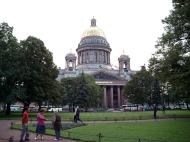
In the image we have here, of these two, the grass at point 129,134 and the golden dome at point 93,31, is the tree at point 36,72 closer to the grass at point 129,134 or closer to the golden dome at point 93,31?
the grass at point 129,134

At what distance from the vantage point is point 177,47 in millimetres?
32500

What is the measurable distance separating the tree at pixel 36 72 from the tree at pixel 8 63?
58.3 inches

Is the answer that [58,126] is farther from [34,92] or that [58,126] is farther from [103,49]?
[103,49]

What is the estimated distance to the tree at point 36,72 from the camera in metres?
56.7

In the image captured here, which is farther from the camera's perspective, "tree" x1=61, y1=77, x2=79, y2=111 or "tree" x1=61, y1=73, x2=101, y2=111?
"tree" x1=61, y1=77, x2=79, y2=111

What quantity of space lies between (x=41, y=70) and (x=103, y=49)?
85.5 m

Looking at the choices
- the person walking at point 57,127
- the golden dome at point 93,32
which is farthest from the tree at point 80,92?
the person walking at point 57,127

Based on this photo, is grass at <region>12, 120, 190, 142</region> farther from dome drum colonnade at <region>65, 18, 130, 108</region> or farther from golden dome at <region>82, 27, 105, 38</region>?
golden dome at <region>82, 27, 105, 38</region>

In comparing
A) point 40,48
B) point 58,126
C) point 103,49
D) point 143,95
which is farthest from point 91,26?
point 58,126

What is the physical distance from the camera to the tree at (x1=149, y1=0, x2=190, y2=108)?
30.6m

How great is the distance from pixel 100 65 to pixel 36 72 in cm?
8333

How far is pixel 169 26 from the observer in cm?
3519

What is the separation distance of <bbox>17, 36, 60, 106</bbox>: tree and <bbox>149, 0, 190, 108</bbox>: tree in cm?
2564

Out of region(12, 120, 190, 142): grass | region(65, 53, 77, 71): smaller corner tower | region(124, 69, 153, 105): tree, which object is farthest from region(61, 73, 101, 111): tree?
region(12, 120, 190, 142): grass
